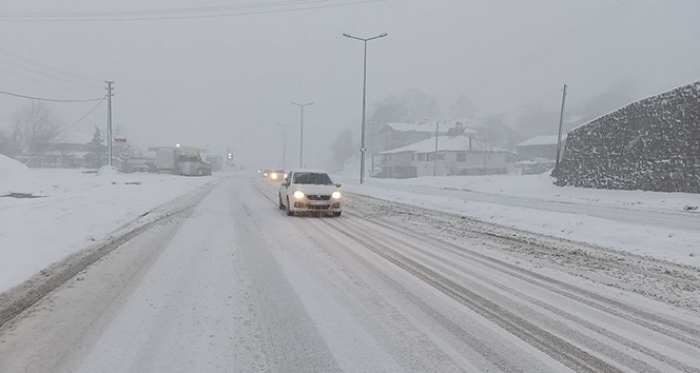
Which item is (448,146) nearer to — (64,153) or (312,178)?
(312,178)

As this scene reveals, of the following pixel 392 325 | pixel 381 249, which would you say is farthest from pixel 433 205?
pixel 392 325

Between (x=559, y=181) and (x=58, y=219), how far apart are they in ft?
103

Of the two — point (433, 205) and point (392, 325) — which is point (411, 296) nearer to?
point (392, 325)

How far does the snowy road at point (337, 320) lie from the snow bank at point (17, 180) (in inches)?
751

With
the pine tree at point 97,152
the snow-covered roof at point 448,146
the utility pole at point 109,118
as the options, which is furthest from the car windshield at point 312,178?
the pine tree at point 97,152

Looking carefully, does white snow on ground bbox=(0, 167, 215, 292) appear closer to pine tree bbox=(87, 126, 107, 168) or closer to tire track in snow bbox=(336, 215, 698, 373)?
tire track in snow bbox=(336, 215, 698, 373)

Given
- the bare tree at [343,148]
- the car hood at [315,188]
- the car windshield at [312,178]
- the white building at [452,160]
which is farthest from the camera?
the bare tree at [343,148]

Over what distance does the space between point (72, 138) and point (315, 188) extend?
115233 mm

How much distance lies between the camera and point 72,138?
350 ft

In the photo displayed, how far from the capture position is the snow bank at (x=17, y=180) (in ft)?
72.0

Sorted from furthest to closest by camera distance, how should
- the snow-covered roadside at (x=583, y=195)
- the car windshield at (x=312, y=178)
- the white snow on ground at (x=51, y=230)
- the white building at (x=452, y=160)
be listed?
the white building at (x=452, y=160) → the snow-covered roadside at (x=583, y=195) → the car windshield at (x=312, y=178) → the white snow on ground at (x=51, y=230)

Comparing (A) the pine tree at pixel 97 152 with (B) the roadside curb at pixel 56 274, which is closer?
(B) the roadside curb at pixel 56 274

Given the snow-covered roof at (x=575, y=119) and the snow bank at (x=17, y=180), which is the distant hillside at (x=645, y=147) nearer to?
the snow bank at (x=17, y=180)

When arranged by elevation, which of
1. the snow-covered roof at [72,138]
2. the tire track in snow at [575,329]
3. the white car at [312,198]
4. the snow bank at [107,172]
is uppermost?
the snow-covered roof at [72,138]
